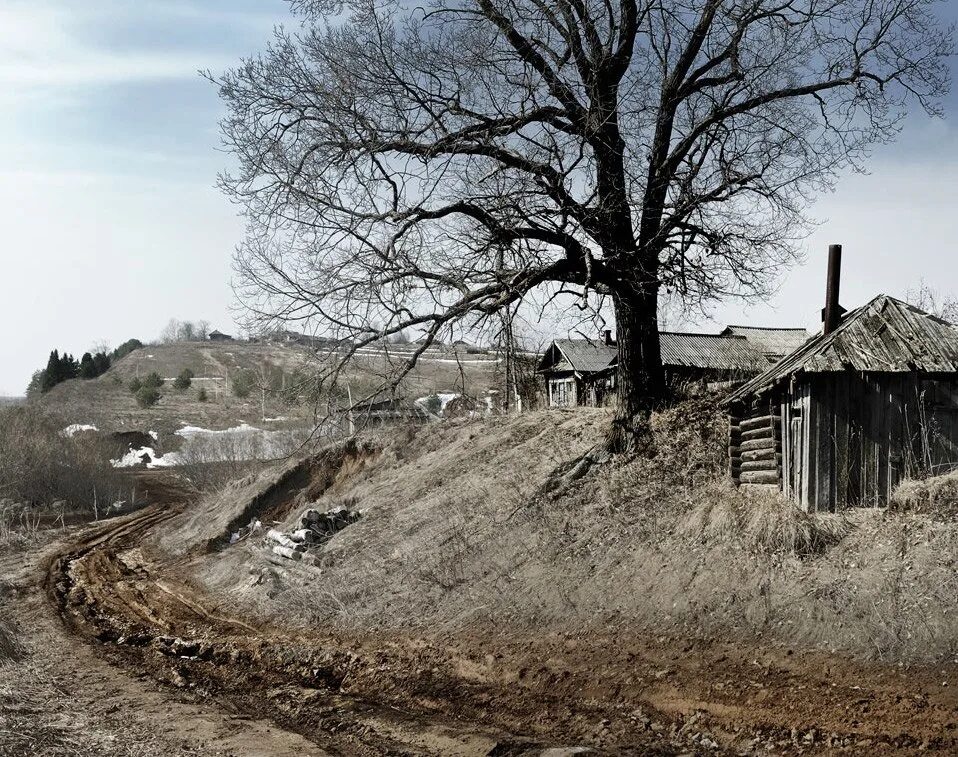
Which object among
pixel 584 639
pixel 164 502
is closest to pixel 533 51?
pixel 584 639

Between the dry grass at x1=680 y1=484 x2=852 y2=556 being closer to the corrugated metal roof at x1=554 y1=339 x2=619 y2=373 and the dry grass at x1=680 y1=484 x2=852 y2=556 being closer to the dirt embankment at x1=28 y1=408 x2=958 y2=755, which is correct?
the dirt embankment at x1=28 y1=408 x2=958 y2=755

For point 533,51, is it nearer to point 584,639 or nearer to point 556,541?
point 556,541

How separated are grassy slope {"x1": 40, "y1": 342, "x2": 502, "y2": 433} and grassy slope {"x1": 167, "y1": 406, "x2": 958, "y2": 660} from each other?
32570 millimetres

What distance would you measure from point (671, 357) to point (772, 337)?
8194 mm

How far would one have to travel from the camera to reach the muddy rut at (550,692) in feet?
25.7

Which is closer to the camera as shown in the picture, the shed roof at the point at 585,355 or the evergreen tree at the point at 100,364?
the shed roof at the point at 585,355

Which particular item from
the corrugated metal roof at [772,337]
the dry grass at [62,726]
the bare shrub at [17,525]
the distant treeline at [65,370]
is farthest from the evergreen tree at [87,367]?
the dry grass at [62,726]

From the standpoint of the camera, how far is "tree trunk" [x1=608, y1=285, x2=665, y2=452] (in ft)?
51.4

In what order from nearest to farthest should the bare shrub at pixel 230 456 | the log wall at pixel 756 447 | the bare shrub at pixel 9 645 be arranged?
1. the bare shrub at pixel 9 645
2. the log wall at pixel 756 447
3. the bare shrub at pixel 230 456

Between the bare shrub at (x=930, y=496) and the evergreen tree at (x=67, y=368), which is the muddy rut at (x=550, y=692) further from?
the evergreen tree at (x=67, y=368)

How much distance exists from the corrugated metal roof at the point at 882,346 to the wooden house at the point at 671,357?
64.5ft

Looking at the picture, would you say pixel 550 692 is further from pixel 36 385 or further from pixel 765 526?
pixel 36 385

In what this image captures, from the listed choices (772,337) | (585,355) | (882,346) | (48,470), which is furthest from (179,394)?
(882,346)

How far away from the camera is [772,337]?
1607 inches
